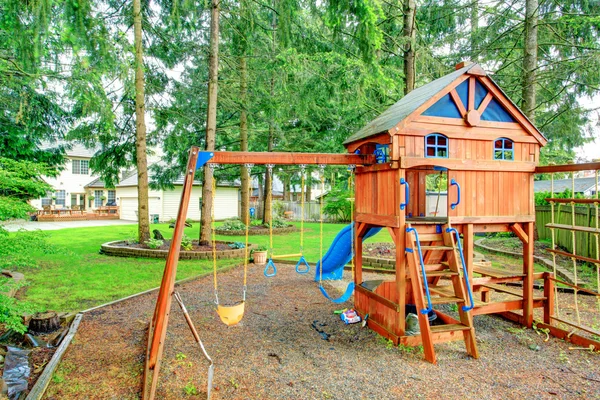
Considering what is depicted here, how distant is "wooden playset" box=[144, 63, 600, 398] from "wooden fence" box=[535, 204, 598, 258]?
14.5 feet

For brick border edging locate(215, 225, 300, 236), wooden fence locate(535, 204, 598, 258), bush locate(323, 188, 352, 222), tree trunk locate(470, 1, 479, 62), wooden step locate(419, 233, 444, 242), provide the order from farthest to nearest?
bush locate(323, 188, 352, 222)
brick border edging locate(215, 225, 300, 236)
tree trunk locate(470, 1, 479, 62)
wooden fence locate(535, 204, 598, 258)
wooden step locate(419, 233, 444, 242)

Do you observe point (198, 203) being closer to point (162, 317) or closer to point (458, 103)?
point (458, 103)

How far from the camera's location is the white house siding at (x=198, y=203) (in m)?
25.3

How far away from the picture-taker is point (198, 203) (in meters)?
26.3

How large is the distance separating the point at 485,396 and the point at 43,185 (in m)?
5.57

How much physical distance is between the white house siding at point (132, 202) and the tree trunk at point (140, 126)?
13484mm

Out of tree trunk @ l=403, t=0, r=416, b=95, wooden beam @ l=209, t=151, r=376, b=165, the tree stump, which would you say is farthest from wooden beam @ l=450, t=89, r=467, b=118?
the tree stump

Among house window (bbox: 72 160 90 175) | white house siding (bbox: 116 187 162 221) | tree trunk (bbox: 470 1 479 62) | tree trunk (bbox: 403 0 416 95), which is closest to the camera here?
tree trunk (bbox: 403 0 416 95)

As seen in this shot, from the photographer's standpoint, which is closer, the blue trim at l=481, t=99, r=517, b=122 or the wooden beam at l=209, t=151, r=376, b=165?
the wooden beam at l=209, t=151, r=376, b=165

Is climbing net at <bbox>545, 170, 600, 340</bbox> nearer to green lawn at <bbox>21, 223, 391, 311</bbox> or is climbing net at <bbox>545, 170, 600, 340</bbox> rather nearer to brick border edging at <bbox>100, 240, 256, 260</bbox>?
green lawn at <bbox>21, 223, 391, 311</bbox>

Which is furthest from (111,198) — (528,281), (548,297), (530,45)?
(548,297)

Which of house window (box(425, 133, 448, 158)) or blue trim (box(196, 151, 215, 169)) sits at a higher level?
house window (box(425, 133, 448, 158))

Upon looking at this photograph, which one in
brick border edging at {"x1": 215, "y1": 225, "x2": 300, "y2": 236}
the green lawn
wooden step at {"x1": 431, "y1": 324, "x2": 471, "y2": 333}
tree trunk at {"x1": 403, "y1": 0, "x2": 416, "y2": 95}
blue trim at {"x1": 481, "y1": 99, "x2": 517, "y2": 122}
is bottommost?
the green lawn

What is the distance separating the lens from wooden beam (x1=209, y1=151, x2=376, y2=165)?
16.1 ft
